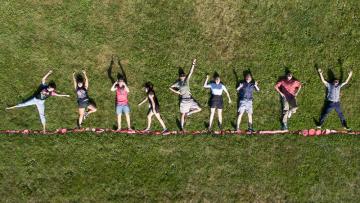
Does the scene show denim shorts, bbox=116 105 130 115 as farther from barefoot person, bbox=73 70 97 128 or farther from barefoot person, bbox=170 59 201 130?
barefoot person, bbox=170 59 201 130

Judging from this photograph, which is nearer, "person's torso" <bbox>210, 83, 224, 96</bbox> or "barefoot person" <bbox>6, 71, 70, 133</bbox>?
"barefoot person" <bbox>6, 71, 70, 133</bbox>

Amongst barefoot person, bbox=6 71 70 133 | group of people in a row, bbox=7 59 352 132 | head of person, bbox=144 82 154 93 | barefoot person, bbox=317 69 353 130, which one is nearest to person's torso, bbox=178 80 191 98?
group of people in a row, bbox=7 59 352 132

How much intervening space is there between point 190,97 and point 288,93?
394 cm

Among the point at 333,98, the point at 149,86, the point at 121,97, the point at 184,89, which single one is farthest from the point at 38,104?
the point at 333,98

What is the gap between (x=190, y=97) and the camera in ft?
54.7

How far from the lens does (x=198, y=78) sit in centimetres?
1697

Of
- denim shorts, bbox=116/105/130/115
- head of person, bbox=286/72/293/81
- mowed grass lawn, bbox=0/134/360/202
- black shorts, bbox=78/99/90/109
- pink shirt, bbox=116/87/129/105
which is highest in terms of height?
head of person, bbox=286/72/293/81

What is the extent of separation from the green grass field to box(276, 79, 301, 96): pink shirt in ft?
1.36

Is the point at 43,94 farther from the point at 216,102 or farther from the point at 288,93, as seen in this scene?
the point at 288,93

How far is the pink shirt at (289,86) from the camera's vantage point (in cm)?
1672

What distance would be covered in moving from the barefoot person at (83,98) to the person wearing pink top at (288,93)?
755 cm

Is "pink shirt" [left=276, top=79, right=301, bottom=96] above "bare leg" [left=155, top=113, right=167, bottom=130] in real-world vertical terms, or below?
above

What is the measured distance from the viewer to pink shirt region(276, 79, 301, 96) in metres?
16.7

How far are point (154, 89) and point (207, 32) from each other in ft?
10.4
